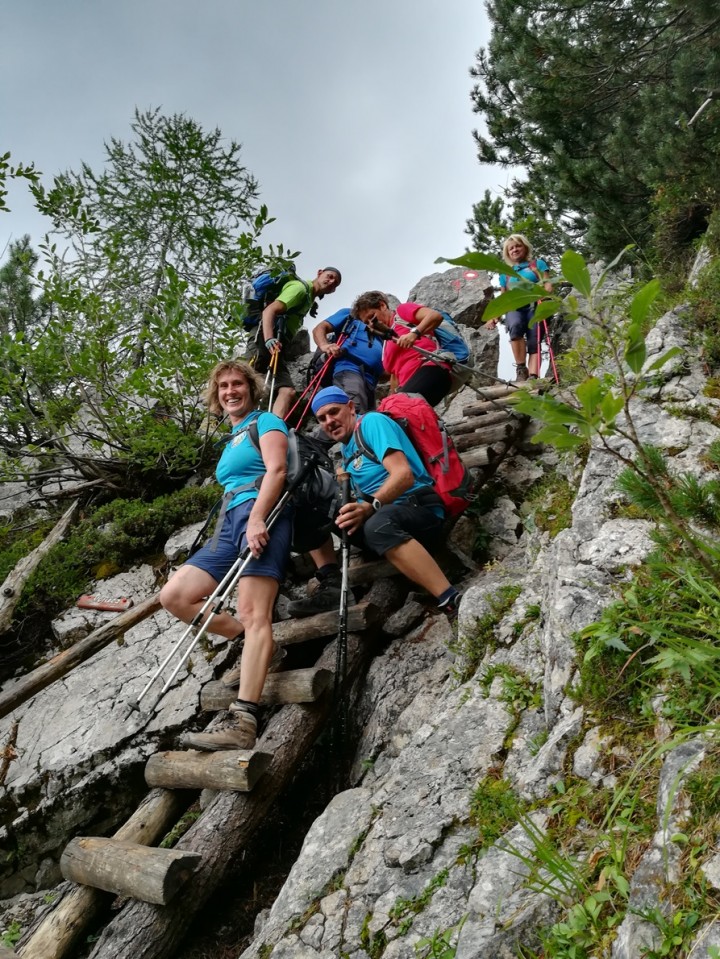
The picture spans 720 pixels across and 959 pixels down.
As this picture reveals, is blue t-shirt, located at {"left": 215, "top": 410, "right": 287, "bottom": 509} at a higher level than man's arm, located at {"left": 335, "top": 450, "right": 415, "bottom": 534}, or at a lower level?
higher

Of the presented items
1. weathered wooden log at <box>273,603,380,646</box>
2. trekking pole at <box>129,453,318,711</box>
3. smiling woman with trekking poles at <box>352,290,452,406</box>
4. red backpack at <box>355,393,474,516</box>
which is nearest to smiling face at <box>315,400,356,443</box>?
red backpack at <box>355,393,474,516</box>

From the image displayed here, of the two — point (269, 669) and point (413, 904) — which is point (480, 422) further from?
point (413, 904)

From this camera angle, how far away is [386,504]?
5.46 metres

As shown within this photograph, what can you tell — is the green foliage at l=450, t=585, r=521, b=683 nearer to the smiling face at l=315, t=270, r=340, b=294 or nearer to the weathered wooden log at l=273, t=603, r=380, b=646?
the weathered wooden log at l=273, t=603, r=380, b=646

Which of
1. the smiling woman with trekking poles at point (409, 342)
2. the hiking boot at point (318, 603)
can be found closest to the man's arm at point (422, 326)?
the smiling woman with trekking poles at point (409, 342)

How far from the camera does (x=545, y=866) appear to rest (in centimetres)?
239

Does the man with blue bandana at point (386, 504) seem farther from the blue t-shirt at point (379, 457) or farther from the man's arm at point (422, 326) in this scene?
the man's arm at point (422, 326)

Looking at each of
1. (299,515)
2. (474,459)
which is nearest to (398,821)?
(299,515)

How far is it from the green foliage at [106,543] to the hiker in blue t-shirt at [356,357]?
2.54 m

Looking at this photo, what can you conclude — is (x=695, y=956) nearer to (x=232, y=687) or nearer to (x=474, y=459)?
(x=232, y=687)

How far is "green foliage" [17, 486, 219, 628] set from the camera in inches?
312

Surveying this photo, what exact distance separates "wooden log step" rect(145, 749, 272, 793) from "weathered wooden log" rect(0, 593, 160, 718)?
2.55m

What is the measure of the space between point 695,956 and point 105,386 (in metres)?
9.39

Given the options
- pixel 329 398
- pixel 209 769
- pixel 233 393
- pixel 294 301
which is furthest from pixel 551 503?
pixel 294 301
